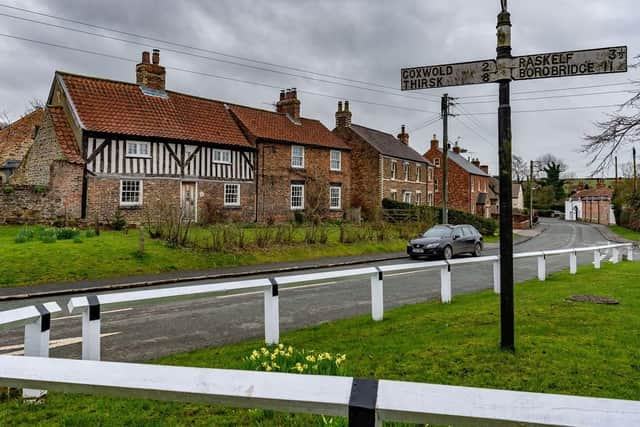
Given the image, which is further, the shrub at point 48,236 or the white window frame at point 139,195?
the white window frame at point 139,195

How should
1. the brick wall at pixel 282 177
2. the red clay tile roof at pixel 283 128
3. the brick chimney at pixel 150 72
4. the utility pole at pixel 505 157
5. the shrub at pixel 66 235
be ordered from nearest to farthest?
the utility pole at pixel 505 157 → the shrub at pixel 66 235 → the brick chimney at pixel 150 72 → the brick wall at pixel 282 177 → the red clay tile roof at pixel 283 128

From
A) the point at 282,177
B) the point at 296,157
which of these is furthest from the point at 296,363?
the point at 296,157

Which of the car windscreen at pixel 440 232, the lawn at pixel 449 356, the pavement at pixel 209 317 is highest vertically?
the car windscreen at pixel 440 232

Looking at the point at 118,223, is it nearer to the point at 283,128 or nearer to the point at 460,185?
the point at 283,128

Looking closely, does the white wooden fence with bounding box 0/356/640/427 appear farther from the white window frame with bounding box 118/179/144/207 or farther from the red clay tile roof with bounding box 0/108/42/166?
the red clay tile roof with bounding box 0/108/42/166

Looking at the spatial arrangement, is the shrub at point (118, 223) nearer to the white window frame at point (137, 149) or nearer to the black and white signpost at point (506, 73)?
the white window frame at point (137, 149)

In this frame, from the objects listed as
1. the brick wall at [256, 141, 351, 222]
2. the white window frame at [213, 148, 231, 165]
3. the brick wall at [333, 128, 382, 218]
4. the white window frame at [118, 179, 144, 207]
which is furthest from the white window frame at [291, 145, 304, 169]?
the white window frame at [118, 179, 144, 207]

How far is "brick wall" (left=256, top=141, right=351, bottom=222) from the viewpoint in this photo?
32219 mm

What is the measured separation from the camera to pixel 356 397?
172 cm

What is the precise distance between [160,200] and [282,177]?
998cm

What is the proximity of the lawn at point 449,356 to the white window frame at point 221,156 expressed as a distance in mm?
23493

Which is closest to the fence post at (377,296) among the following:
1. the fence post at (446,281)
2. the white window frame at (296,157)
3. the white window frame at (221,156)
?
the fence post at (446,281)

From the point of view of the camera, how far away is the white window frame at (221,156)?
97.3ft

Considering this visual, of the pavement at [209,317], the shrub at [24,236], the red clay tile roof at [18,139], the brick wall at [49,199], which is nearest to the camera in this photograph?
the pavement at [209,317]
